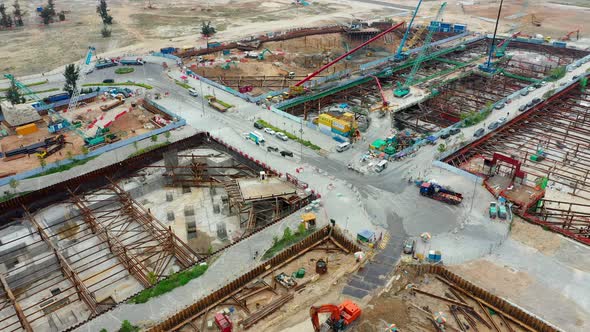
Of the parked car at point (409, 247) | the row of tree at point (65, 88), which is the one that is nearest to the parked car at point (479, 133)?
the parked car at point (409, 247)

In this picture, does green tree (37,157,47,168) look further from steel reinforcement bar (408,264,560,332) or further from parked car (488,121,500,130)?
parked car (488,121,500,130)

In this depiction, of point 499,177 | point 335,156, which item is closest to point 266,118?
point 335,156

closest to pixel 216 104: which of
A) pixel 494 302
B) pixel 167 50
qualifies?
pixel 167 50

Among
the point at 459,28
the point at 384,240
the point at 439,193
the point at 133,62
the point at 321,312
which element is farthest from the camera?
the point at 459,28

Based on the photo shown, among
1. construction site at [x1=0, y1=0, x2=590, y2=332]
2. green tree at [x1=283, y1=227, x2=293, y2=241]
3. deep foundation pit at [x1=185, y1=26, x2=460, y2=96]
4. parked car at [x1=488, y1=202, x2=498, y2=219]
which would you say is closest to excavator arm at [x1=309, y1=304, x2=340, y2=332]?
construction site at [x1=0, y1=0, x2=590, y2=332]

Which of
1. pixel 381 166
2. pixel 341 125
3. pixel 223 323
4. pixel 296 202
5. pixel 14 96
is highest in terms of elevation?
pixel 341 125

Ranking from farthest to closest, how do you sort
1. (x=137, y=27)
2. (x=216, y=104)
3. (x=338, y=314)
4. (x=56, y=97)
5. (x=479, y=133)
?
(x=137, y=27), (x=56, y=97), (x=216, y=104), (x=479, y=133), (x=338, y=314)

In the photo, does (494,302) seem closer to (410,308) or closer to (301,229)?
(410,308)

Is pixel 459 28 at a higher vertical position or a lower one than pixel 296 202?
higher
